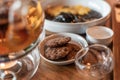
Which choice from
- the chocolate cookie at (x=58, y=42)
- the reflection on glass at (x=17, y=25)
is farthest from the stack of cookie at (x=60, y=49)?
the reflection on glass at (x=17, y=25)

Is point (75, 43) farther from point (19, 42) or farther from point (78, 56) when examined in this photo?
point (19, 42)

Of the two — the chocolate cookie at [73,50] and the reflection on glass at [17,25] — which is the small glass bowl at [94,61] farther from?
the reflection on glass at [17,25]

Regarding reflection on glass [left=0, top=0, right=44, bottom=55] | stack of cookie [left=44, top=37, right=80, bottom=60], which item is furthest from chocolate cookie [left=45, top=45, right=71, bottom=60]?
reflection on glass [left=0, top=0, right=44, bottom=55]

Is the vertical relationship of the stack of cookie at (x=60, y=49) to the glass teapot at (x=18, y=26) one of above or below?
below

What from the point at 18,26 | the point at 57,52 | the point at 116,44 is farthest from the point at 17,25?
the point at 116,44

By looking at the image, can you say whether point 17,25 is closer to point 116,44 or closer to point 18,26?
point 18,26

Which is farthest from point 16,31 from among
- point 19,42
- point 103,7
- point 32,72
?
point 103,7

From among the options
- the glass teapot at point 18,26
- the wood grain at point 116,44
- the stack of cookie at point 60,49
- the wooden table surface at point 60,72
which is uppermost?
the glass teapot at point 18,26
